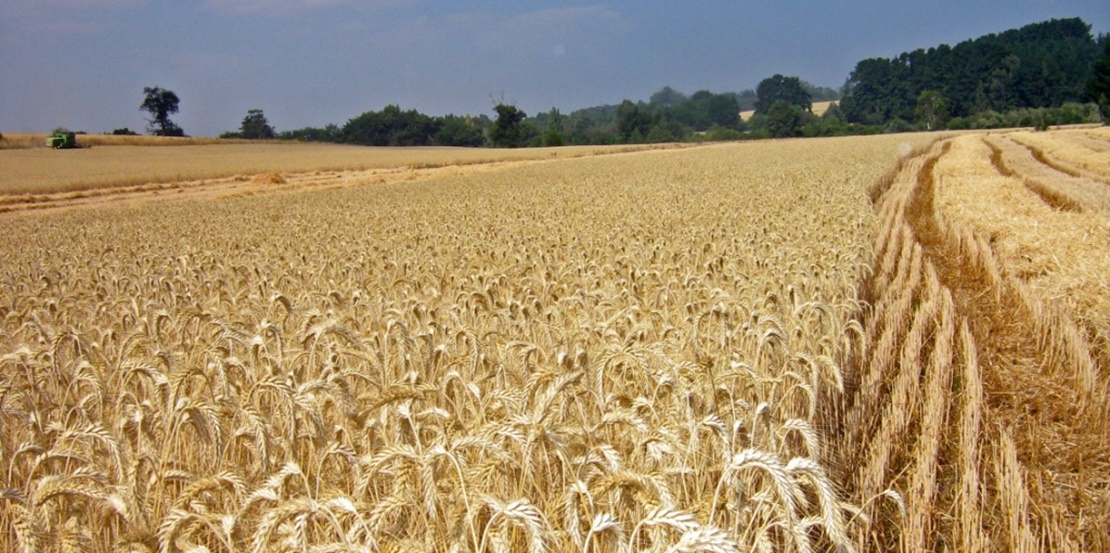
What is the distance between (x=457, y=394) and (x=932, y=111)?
118 metres

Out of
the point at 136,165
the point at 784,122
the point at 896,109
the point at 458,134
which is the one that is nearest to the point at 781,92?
the point at 896,109

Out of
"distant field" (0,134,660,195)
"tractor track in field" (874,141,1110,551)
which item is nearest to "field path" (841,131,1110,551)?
"tractor track in field" (874,141,1110,551)

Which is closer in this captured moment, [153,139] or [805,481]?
[805,481]

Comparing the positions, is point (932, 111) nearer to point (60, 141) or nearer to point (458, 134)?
point (458, 134)

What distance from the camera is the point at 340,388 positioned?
3150 millimetres

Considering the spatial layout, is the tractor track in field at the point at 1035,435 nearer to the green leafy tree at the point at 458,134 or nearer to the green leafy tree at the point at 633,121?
the green leafy tree at the point at 458,134

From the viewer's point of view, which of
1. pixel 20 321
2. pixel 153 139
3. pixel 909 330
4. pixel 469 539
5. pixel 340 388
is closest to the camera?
pixel 469 539

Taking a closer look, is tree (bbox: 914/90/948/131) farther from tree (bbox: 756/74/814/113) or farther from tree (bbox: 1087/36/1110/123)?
tree (bbox: 756/74/814/113)

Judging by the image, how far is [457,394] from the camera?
3441mm

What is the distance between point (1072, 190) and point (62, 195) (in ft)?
120

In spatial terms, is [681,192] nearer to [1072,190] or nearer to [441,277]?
[1072,190]

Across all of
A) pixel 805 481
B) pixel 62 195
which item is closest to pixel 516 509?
pixel 805 481

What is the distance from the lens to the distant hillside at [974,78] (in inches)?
4309

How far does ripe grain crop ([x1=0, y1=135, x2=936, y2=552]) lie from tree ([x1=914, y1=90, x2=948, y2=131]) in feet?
354
